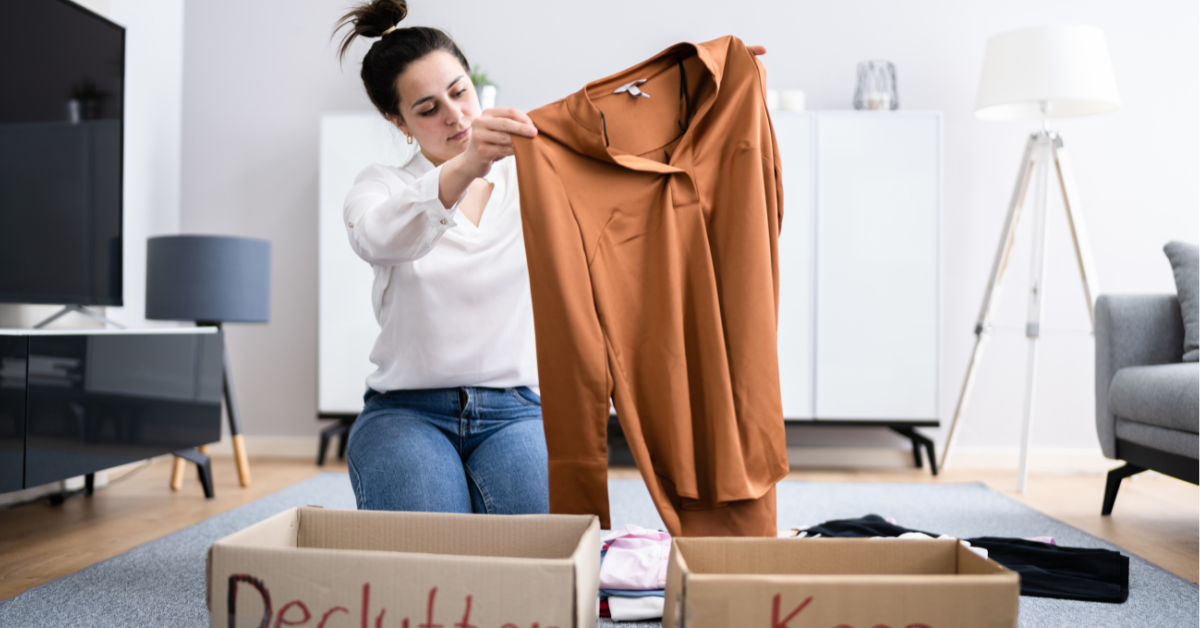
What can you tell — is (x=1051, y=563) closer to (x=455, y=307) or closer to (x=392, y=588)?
(x=455, y=307)

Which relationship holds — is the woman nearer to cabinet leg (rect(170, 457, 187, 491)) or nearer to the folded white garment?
the folded white garment

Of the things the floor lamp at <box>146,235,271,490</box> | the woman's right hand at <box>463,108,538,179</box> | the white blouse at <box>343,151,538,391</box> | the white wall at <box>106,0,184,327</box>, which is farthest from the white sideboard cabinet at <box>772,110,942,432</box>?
the white wall at <box>106,0,184,327</box>

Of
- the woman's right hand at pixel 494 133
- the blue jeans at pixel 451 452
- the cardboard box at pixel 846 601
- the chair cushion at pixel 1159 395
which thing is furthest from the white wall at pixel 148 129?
the chair cushion at pixel 1159 395

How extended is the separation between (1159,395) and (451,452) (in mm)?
1866

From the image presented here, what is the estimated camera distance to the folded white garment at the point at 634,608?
1.39 m

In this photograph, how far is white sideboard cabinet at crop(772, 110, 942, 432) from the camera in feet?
9.84

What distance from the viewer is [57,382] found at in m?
1.87

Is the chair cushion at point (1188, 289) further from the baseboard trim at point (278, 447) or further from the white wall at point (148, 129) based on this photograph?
the white wall at point (148, 129)

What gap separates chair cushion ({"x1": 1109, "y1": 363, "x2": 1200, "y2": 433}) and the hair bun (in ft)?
6.72

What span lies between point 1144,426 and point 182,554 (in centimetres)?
256

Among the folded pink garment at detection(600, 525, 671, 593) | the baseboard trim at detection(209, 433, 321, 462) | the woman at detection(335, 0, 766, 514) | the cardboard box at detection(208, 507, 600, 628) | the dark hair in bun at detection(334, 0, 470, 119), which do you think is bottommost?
the baseboard trim at detection(209, 433, 321, 462)

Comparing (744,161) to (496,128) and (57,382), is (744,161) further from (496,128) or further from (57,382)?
(57,382)

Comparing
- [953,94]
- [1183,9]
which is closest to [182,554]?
[953,94]

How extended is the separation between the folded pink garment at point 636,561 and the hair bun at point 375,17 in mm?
1118
